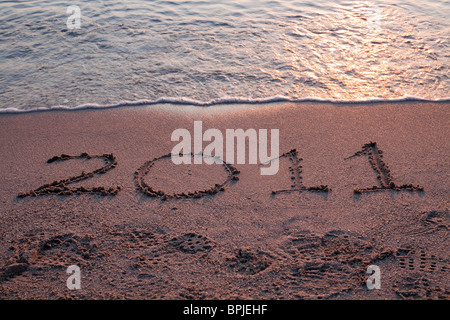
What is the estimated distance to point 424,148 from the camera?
3555mm

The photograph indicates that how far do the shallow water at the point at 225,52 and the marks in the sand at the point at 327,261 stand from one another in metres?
2.08

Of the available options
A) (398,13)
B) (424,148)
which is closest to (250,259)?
(424,148)

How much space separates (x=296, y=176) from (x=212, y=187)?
0.67 meters

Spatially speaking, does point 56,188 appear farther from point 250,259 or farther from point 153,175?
point 250,259

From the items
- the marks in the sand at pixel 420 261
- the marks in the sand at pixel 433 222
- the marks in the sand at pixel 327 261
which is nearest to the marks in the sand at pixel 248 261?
the marks in the sand at pixel 327 261

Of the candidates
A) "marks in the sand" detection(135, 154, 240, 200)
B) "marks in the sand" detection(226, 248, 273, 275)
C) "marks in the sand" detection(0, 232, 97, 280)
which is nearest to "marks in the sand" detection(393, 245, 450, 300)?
"marks in the sand" detection(226, 248, 273, 275)

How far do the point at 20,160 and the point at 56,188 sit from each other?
2.09 ft

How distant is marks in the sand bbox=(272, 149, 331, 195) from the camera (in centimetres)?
317

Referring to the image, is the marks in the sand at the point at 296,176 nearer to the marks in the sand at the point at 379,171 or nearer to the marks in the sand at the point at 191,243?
the marks in the sand at the point at 379,171

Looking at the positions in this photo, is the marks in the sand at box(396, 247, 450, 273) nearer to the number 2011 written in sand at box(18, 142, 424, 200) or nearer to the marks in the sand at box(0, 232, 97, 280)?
the number 2011 written in sand at box(18, 142, 424, 200)

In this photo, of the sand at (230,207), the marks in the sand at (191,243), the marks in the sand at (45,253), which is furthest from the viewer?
the marks in the sand at (191,243)

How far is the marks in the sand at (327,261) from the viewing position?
237cm

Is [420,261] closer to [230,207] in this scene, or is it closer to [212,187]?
[230,207]

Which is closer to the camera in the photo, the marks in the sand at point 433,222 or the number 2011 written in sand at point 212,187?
the marks in the sand at point 433,222
